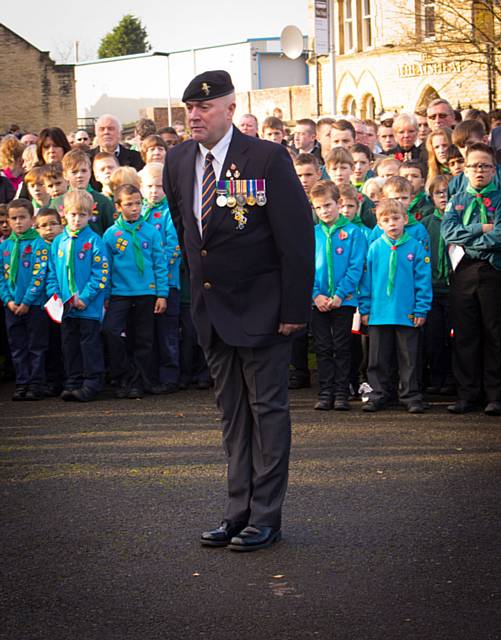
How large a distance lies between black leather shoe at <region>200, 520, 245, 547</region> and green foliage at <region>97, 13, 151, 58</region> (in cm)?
11130

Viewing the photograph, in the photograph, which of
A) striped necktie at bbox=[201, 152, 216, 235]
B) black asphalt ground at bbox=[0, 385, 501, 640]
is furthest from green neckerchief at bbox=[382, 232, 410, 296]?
striped necktie at bbox=[201, 152, 216, 235]

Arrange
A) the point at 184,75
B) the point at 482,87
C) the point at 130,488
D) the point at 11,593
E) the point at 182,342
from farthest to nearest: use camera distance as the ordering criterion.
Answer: the point at 184,75 < the point at 482,87 < the point at 182,342 < the point at 130,488 < the point at 11,593

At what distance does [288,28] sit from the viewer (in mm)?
27688

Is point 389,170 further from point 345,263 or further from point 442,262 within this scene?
point 345,263

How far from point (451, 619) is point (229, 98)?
267 cm

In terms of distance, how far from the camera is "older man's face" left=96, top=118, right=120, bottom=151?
1318 centimetres

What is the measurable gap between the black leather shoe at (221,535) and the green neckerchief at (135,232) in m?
4.74

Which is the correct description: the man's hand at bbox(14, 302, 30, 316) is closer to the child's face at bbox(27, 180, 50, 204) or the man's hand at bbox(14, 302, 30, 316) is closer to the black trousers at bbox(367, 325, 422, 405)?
the child's face at bbox(27, 180, 50, 204)

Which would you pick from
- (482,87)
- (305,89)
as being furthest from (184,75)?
(482,87)

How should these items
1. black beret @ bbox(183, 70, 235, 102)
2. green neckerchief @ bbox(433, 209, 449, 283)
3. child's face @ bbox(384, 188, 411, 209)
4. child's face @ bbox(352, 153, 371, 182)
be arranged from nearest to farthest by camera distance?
black beret @ bbox(183, 70, 235, 102), child's face @ bbox(384, 188, 411, 209), green neckerchief @ bbox(433, 209, 449, 283), child's face @ bbox(352, 153, 371, 182)

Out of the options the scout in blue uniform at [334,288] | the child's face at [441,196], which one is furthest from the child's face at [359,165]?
the scout in blue uniform at [334,288]

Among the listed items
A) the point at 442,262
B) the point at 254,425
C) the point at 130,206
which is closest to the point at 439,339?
the point at 442,262

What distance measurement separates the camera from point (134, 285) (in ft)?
34.8

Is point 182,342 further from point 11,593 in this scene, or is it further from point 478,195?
point 11,593
